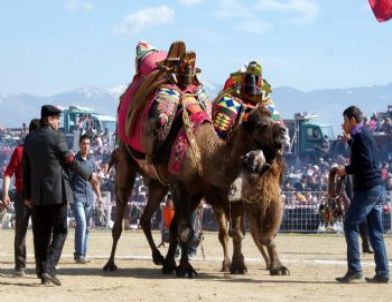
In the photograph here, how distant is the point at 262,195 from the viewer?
12914 millimetres

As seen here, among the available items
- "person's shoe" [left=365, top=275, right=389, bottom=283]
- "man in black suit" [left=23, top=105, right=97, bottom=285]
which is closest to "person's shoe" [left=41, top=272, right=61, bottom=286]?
"man in black suit" [left=23, top=105, right=97, bottom=285]

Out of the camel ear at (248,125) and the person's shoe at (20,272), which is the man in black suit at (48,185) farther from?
the camel ear at (248,125)

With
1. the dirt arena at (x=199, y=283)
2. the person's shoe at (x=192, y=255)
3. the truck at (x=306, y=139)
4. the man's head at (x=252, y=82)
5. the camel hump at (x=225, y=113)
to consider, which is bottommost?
the dirt arena at (x=199, y=283)

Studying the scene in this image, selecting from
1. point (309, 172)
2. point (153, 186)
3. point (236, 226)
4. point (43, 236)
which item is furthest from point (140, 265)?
point (309, 172)

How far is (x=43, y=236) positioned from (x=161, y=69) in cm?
351

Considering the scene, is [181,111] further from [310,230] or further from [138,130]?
[310,230]

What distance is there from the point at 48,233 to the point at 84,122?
33794mm

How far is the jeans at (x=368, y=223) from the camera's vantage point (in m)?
12.2

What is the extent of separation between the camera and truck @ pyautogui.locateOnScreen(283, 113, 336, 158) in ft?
134

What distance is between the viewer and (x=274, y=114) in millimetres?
13883

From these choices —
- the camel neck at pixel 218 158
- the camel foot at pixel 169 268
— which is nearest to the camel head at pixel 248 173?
the camel neck at pixel 218 158

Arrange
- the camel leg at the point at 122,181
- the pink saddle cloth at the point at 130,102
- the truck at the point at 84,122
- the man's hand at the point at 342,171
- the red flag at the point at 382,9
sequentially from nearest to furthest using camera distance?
1. the man's hand at the point at 342,171
2. the pink saddle cloth at the point at 130,102
3. the camel leg at the point at 122,181
4. the red flag at the point at 382,9
5. the truck at the point at 84,122

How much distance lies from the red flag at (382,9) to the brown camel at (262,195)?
5022 mm

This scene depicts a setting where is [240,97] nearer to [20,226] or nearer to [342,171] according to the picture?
[342,171]
